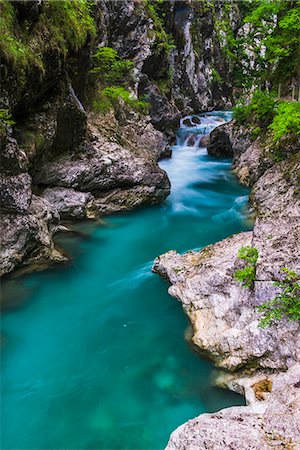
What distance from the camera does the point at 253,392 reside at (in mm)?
4113

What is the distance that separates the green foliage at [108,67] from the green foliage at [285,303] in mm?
10746

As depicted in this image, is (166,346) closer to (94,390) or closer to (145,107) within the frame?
(94,390)

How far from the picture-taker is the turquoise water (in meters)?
4.27

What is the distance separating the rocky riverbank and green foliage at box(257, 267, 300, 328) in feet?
0.25

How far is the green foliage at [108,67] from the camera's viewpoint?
12706 mm

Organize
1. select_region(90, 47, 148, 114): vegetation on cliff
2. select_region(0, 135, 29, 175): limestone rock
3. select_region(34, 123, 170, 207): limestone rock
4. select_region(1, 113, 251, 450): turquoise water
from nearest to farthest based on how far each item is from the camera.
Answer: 1. select_region(1, 113, 251, 450): turquoise water
2. select_region(0, 135, 29, 175): limestone rock
3. select_region(34, 123, 170, 207): limestone rock
4. select_region(90, 47, 148, 114): vegetation on cliff

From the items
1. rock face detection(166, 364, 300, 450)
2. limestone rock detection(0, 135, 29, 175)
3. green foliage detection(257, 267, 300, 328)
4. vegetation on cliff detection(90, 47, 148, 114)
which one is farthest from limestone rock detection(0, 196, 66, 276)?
vegetation on cliff detection(90, 47, 148, 114)

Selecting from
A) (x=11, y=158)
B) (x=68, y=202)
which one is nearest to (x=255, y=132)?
(x=68, y=202)

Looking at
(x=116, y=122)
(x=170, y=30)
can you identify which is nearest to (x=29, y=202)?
(x=116, y=122)

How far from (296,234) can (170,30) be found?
2259cm

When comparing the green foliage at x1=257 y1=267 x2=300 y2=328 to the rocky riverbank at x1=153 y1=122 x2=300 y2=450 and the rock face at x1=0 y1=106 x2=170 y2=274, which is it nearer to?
the rocky riverbank at x1=153 y1=122 x2=300 y2=450

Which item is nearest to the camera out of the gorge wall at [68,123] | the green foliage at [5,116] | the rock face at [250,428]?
the rock face at [250,428]

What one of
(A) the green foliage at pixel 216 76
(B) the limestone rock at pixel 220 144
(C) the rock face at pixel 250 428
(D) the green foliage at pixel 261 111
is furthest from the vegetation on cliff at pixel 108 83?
(A) the green foliage at pixel 216 76

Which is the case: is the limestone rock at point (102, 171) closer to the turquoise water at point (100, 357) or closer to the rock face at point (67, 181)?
the rock face at point (67, 181)
